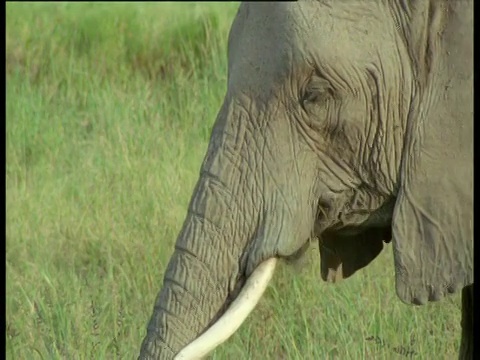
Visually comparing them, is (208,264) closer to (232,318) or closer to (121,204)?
(232,318)

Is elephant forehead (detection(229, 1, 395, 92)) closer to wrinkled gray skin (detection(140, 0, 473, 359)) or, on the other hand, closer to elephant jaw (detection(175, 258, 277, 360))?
wrinkled gray skin (detection(140, 0, 473, 359))

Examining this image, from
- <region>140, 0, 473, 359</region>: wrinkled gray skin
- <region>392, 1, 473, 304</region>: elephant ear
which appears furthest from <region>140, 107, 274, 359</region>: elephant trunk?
<region>392, 1, 473, 304</region>: elephant ear

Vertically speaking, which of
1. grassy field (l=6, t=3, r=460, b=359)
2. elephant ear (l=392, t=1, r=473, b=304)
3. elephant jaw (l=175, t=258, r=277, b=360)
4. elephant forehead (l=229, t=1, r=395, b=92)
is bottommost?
grassy field (l=6, t=3, r=460, b=359)

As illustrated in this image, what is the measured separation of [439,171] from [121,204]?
6.59 feet

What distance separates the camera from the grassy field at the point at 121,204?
12.4 ft

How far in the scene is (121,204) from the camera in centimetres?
461

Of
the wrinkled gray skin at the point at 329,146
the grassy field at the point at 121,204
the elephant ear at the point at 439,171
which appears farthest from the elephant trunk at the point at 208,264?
the elephant ear at the point at 439,171

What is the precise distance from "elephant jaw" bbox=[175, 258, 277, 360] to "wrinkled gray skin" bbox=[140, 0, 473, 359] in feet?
0.10

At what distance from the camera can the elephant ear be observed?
2721mm

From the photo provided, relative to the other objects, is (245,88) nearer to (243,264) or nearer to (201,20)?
(243,264)

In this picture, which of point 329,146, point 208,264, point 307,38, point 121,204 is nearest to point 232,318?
point 208,264

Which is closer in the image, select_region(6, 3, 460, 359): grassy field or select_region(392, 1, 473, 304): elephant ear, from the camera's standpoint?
select_region(392, 1, 473, 304): elephant ear

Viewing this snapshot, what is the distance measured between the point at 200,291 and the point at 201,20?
12.4 ft

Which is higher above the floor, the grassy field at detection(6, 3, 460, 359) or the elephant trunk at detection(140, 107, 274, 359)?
the elephant trunk at detection(140, 107, 274, 359)
